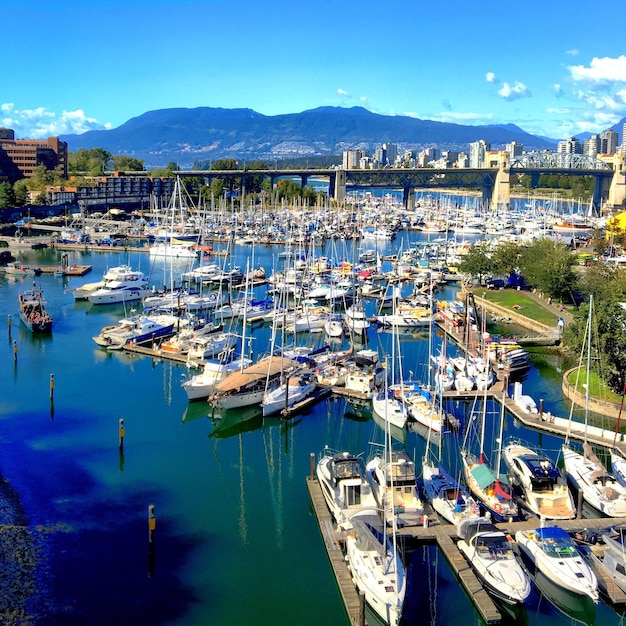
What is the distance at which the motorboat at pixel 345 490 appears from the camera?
18.8 m

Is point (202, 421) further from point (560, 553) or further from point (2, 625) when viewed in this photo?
point (560, 553)

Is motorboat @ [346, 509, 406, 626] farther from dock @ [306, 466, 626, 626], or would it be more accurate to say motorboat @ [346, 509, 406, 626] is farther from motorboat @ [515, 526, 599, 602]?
motorboat @ [515, 526, 599, 602]

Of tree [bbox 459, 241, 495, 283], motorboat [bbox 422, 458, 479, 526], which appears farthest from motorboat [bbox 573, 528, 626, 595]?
tree [bbox 459, 241, 495, 283]

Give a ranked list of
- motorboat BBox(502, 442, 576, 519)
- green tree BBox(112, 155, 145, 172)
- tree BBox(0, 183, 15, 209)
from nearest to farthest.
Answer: motorboat BBox(502, 442, 576, 519) → tree BBox(0, 183, 15, 209) → green tree BBox(112, 155, 145, 172)

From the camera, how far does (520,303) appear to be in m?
46.0

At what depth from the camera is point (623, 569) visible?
54.1ft

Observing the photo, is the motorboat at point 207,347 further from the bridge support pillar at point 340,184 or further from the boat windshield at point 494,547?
the bridge support pillar at point 340,184

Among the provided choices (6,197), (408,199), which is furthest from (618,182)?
(6,197)

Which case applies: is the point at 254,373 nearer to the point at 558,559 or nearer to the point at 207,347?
the point at 207,347

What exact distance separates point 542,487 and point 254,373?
12.1 metres

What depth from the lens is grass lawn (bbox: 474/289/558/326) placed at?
41.9 m

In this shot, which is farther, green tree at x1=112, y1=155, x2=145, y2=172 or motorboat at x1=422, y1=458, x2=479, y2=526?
green tree at x1=112, y1=155, x2=145, y2=172

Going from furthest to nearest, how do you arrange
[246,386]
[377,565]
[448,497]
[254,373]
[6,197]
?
[6,197], [254,373], [246,386], [448,497], [377,565]

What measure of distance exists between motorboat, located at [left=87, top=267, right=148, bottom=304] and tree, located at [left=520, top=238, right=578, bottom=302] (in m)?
25.5
